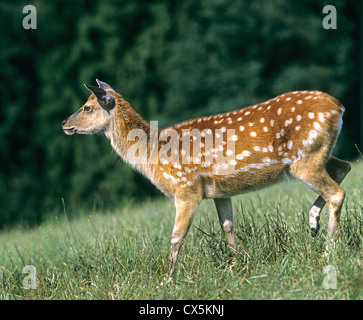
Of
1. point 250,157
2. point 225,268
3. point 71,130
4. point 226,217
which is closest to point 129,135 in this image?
point 71,130

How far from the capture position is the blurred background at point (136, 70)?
17.0 m

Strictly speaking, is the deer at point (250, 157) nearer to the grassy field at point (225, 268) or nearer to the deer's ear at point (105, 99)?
the deer's ear at point (105, 99)

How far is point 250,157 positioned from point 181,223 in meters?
0.91

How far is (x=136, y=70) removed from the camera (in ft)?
55.9

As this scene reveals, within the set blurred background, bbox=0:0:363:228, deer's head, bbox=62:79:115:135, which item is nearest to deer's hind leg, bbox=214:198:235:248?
deer's head, bbox=62:79:115:135

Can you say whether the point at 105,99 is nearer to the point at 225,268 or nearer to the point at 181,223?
the point at 181,223

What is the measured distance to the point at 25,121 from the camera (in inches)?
719

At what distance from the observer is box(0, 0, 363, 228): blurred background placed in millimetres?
17000

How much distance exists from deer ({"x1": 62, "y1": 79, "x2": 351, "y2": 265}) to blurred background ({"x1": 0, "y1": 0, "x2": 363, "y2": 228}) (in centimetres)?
1070

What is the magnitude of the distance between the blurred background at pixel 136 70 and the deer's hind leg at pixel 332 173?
11.1m

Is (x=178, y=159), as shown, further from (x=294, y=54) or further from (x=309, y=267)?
(x=294, y=54)

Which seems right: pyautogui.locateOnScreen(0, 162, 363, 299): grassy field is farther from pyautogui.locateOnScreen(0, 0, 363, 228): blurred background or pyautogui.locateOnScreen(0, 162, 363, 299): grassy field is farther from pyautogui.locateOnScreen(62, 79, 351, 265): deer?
pyautogui.locateOnScreen(0, 0, 363, 228): blurred background

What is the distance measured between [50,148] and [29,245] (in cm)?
837
